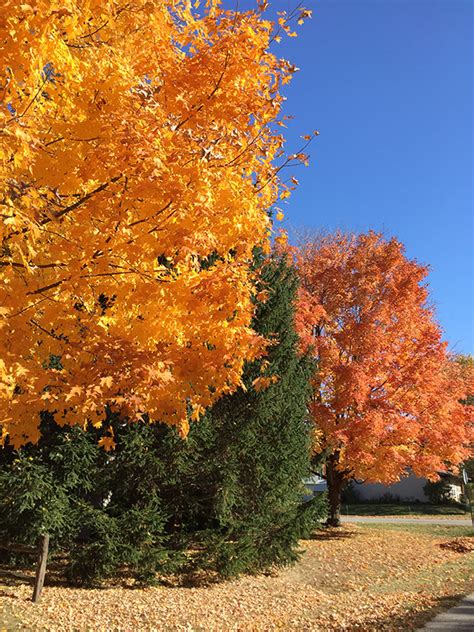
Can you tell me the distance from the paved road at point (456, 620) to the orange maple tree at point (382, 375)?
737 cm

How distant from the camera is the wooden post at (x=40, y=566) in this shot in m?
8.17

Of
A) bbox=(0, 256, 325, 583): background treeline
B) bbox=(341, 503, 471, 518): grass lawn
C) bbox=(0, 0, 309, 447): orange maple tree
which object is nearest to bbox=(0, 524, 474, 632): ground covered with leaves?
bbox=(0, 256, 325, 583): background treeline

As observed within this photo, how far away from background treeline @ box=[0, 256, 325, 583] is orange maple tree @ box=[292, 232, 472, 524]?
3.44 m

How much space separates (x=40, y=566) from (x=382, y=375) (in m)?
11.6

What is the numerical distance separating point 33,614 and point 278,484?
6.07 m

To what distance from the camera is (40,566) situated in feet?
27.4

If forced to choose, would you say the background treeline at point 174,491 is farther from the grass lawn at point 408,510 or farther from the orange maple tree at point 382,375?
the grass lawn at point 408,510

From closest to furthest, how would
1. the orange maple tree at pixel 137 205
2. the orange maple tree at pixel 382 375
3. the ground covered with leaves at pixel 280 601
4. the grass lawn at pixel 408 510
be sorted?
the orange maple tree at pixel 137 205
the ground covered with leaves at pixel 280 601
the orange maple tree at pixel 382 375
the grass lawn at pixel 408 510

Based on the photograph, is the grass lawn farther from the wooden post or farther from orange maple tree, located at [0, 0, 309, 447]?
orange maple tree, located at [0, 0, 309, 447]

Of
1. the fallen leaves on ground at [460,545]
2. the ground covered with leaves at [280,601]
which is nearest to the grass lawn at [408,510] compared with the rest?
the fallen leaves on ground at [460,545]

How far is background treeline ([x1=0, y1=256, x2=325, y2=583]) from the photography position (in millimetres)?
9469

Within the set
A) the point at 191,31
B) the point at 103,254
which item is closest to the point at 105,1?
the point at 191,31

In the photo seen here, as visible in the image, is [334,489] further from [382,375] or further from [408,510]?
[408,510]

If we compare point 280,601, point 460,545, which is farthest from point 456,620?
point 460,545
